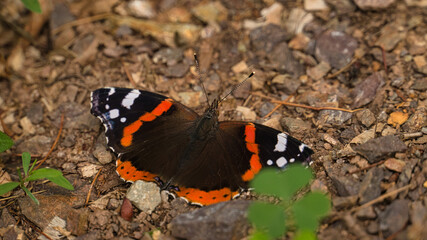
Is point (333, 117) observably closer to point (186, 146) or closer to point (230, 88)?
point (230, 88)

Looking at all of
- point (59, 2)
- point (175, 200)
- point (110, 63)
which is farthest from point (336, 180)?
point (59, 2)

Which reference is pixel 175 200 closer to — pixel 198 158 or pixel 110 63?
pixel 198 158

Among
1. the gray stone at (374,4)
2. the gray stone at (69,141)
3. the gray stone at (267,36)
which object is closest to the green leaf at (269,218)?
the gray stone at (69,141)

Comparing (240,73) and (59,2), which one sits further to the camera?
(59,2)

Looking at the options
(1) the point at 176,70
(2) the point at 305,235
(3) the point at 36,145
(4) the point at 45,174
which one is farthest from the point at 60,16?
(2) the point at 305,235

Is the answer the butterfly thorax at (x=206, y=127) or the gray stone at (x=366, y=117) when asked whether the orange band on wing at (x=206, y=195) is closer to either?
the butterfly thorax at (x=206, y=127)

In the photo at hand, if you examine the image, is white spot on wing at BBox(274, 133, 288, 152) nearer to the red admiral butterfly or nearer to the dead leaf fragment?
the red admiral butterfly
